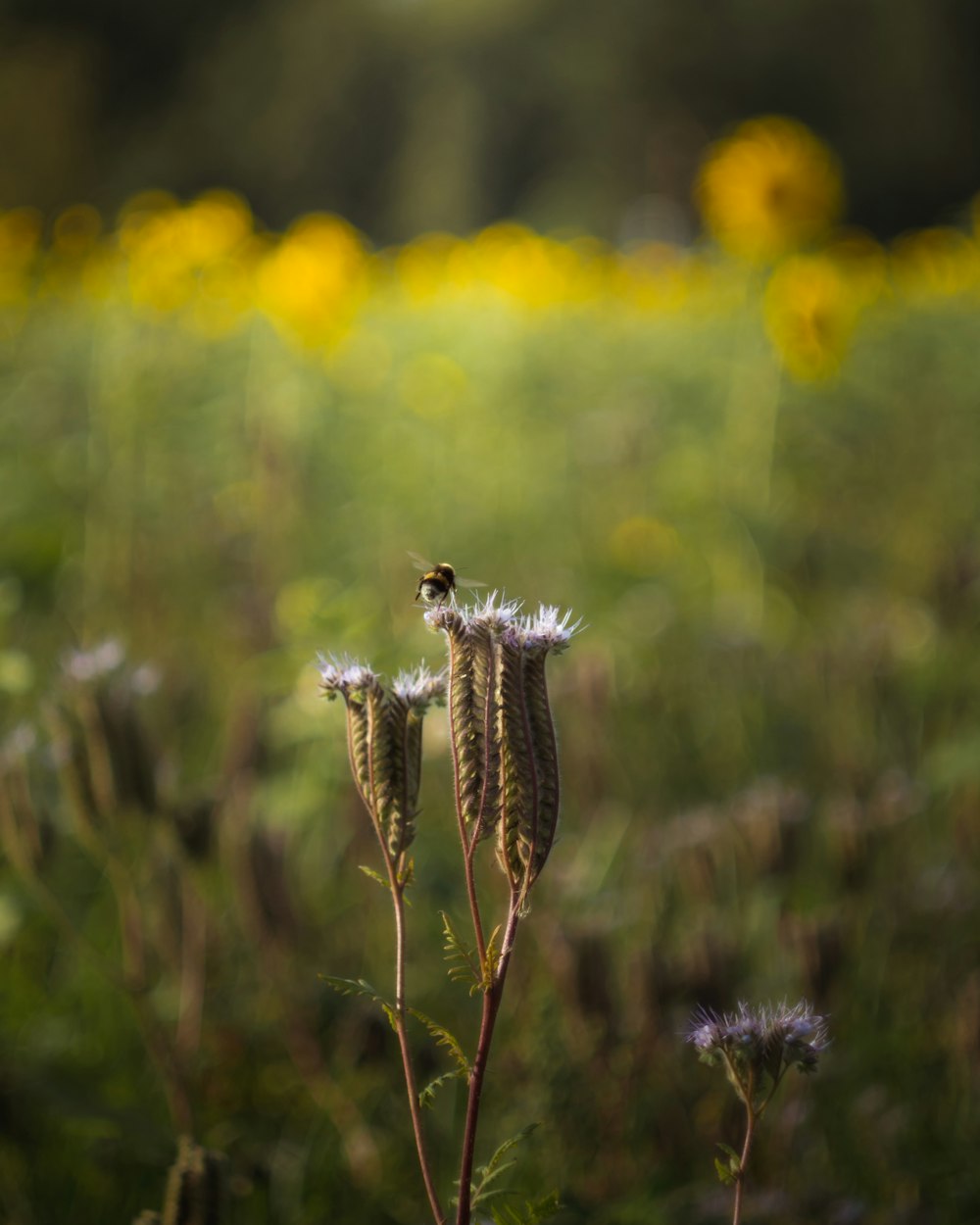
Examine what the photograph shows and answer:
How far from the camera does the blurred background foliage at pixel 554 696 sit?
1.85m

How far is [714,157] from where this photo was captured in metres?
4.25

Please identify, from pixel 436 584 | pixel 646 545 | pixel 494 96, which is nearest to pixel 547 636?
pixel 436 584

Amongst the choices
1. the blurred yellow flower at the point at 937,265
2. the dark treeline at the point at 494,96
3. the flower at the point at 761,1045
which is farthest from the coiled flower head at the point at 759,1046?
the dark treeline at the point at 494,96

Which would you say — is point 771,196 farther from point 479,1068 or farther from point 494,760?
point 479,1068

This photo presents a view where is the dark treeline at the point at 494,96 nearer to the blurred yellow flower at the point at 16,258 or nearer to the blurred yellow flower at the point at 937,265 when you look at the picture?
the blurred yellow flower at the point at 937,265

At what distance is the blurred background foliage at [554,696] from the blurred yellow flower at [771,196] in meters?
0.02

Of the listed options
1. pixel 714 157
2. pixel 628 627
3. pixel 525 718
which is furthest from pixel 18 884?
pixel 714 157

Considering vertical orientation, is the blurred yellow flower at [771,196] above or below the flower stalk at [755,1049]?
above

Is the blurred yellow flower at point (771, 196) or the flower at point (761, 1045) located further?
the blurred yellow flower at point (771, 196)

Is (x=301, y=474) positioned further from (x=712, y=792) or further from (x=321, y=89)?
(x=321, y=89)

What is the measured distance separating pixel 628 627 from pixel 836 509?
2078 millimetres

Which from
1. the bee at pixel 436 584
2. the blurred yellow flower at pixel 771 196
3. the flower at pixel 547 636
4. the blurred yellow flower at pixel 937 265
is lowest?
the flower at pixel 547 636

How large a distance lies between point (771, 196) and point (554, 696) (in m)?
2.17

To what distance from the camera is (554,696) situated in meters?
2.76
